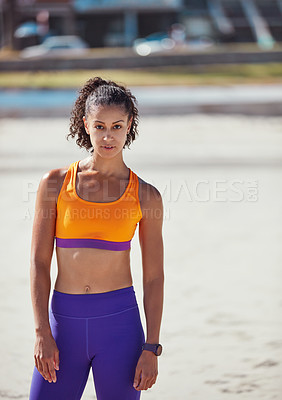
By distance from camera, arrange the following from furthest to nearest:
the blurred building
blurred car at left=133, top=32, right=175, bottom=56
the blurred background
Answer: the blurred building, blurred car at left=133, top=32, right=175, bottom=56, the blurred background

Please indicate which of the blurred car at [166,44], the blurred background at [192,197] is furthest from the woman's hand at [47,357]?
the blurred car at [166,44]

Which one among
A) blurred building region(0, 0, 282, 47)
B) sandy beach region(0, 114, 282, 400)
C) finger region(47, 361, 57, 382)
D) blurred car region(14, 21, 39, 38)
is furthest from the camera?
blurred building region(0, 0, 282, 47)

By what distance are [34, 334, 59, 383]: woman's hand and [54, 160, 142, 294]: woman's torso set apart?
0.18m

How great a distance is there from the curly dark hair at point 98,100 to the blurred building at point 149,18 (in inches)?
1489

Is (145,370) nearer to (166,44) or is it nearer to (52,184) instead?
(52,184)

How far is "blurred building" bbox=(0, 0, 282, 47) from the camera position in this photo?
130 feet

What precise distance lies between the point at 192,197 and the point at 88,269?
616 cm

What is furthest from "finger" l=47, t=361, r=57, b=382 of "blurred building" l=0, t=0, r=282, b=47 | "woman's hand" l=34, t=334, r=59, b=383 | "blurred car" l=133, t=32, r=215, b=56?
"blurred building" l=0, t=0, r=282, b=47

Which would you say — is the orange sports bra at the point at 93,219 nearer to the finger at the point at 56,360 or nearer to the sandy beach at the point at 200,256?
the finger at the point at 56,360

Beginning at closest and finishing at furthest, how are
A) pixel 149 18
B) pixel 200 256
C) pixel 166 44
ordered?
pixel 200 256, pixel 166 44, pixel 149 18

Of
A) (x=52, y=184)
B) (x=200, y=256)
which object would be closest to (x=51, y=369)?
(x=52, y=184)

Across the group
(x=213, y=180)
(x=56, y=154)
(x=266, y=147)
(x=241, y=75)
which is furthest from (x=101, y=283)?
(x=241, y=75)

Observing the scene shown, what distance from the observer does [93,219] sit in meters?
2.10

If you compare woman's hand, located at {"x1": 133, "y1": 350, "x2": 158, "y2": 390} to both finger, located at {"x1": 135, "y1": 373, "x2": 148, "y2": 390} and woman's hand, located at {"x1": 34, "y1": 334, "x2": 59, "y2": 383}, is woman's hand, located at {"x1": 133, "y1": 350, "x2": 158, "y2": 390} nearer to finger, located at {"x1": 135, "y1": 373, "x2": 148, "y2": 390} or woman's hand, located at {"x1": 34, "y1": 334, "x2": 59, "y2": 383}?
finger, located at {"x1": 135, "y1": 373, "x2": 148, "y2": 390}
